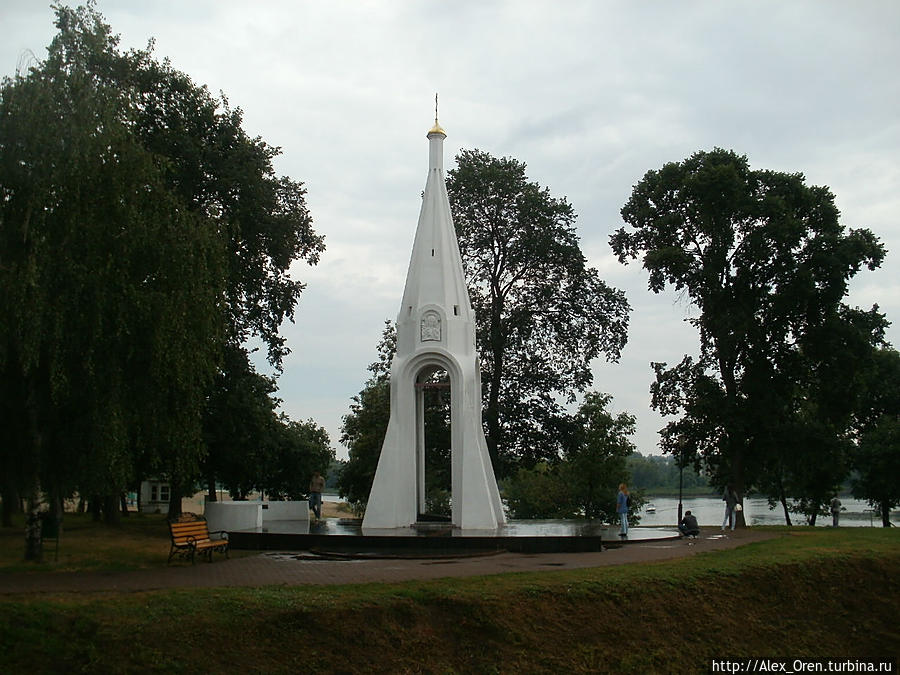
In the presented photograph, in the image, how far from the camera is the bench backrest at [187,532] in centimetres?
1477

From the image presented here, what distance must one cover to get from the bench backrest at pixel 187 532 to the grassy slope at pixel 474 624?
4.41m

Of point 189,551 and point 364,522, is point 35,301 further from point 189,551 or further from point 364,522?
point 364,522

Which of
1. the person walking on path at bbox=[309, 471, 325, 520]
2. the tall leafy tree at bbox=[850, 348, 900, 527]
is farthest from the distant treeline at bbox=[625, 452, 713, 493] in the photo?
the person walking on path at bbox=[309, 471, 325, 520]

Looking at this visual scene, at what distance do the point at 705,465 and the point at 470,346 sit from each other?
11.8 metres

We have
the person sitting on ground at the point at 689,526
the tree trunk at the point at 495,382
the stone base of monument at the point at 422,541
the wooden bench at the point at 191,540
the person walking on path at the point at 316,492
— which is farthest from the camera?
the tree trunk at the point at 495,382

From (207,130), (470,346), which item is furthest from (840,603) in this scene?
(207,130)

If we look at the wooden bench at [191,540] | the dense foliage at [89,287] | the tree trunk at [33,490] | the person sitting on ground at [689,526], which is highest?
the dense foliage at [89,287]

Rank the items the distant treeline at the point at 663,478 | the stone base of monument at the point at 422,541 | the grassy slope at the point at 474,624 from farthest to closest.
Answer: the distant treeline at the point at 663,478 → the stone base of monument at the point at 422,541 → the grassy slope at the point at 474,624

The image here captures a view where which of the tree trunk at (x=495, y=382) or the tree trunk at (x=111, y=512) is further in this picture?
the tree trunk at (x=495, y=382)

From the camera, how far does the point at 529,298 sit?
108ft

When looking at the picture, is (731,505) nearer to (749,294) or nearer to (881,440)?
(749,294)

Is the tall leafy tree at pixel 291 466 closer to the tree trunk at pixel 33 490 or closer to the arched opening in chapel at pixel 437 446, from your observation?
the arched opening in chapel at pixel 437 446

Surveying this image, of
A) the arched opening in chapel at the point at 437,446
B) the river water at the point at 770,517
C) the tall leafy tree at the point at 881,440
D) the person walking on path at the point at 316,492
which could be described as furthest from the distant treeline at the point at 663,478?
the person walking on path at the point at 316,492

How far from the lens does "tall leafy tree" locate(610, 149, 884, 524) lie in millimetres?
25875
